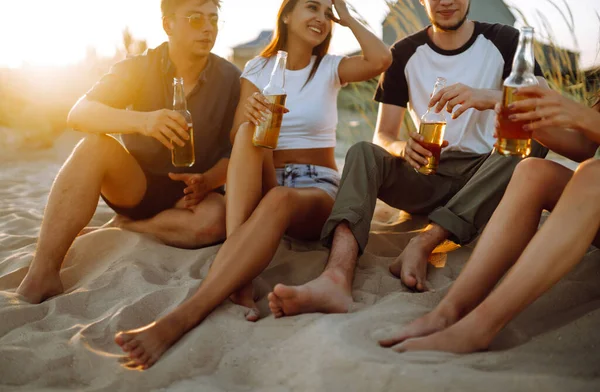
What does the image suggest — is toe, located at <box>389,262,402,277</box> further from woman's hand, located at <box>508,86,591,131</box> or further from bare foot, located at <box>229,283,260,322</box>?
woman's hand, located at <box>508,86,591,131</box>

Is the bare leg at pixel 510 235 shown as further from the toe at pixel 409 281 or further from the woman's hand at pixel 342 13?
the woman's hand at pixel 342 13

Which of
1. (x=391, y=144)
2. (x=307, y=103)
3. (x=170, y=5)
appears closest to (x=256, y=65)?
(x=307, y=103)

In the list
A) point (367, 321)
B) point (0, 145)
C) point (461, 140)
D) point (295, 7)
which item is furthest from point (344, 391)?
point (0, 145)

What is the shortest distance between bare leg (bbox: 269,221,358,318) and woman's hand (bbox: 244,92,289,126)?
630mm

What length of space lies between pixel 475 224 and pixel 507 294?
0.93m

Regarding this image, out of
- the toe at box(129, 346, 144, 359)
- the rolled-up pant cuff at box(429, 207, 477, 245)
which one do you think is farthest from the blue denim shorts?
the toe at box(129, 346, 144, 359)

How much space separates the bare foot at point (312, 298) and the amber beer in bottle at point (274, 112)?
728 millimetres

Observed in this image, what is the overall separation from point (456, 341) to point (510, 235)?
46 cm

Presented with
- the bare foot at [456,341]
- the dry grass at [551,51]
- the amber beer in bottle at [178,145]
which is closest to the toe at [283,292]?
the bare foot at [456,341]

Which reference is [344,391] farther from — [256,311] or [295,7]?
[295,7]

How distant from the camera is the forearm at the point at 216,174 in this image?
3.39 metres

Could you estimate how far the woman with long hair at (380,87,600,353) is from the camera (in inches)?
74.8

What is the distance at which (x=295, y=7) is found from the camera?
348cm

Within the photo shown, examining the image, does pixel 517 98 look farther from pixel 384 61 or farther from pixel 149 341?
pixel 149 341
